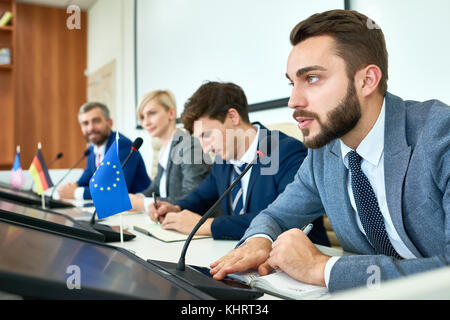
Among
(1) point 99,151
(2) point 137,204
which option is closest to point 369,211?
(2) point 137,204

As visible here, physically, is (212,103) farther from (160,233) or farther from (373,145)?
(373,145)

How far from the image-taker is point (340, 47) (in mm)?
1063

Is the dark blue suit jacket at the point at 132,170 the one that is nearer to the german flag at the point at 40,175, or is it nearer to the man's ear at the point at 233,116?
the german flag at the point at 40,175

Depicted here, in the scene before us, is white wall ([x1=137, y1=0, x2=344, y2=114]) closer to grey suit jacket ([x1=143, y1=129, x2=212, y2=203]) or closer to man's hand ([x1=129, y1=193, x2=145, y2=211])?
grey suit jacket ([x1=143, y1=129, x2=212, y2=203])

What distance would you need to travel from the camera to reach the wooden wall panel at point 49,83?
565 centimetres

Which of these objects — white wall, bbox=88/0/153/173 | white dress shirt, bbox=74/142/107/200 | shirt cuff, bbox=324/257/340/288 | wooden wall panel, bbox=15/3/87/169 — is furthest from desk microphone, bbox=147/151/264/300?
wooden wall panel, bbox=15/3/87/169

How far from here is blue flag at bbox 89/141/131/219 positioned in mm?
1244

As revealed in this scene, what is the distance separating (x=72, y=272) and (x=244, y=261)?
18.3 inches

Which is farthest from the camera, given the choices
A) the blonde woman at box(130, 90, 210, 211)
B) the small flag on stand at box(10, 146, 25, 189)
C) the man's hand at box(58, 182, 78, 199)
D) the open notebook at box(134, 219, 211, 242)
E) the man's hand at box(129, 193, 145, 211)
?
the small flag on stand at box(10, 146, 25, 189)

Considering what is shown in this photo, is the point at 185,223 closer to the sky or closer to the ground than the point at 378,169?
closer to the ground

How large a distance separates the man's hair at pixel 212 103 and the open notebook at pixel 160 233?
1.80 feet

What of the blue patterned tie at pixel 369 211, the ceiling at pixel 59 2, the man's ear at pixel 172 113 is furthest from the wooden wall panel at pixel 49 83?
the blue patterned tie at pixel 369 211

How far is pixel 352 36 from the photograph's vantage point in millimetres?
1069
